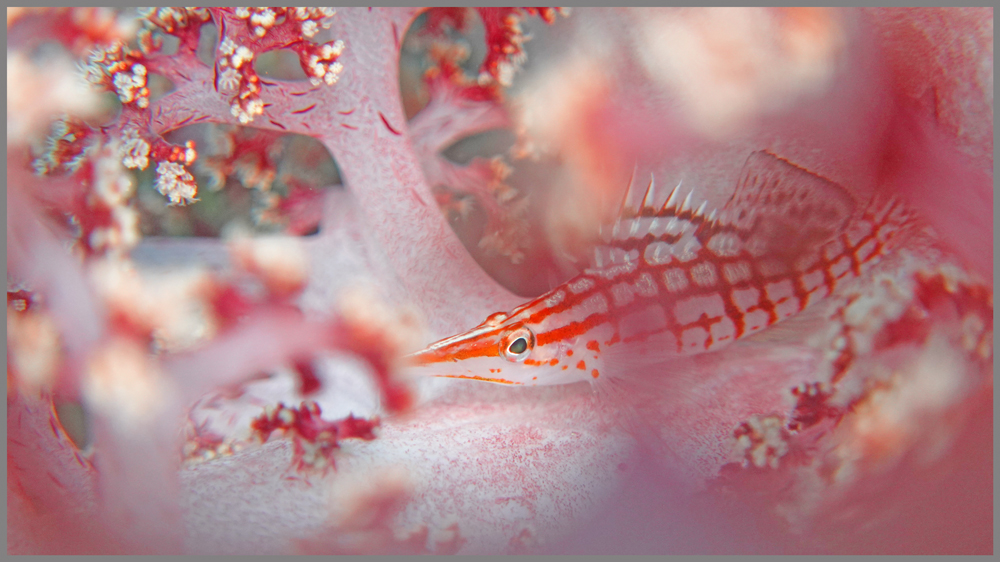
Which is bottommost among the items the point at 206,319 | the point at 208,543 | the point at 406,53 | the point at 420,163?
the point at 208,543

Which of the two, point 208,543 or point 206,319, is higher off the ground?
point 206,319

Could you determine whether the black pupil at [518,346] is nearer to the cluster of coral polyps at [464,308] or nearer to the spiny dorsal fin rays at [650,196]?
the cluster of coral polyps at [464,308]

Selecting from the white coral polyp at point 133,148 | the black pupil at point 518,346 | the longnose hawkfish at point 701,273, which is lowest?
the black pupil at point 518,346

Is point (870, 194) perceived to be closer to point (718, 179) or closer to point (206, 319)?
point (718, 179)

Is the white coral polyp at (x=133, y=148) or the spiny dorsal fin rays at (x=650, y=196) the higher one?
the white coral polyp at (x=133, y=148)

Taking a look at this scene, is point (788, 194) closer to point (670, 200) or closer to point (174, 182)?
point (670, 200)

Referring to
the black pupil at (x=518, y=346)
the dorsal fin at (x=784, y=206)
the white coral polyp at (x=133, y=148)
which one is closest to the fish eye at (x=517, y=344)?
the black pupil at (x=518, y=346)

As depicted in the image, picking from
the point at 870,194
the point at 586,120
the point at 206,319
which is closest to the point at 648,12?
the point at 586,120

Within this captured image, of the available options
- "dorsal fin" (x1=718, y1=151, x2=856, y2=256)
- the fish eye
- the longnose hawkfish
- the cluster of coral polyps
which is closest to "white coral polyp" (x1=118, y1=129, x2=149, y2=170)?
the cluster of coral polyps

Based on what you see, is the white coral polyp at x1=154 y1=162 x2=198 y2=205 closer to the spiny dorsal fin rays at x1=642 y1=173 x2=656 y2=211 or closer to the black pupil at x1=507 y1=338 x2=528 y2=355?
the black pupil at x1=507 y1=338 x2=528 y2=355
